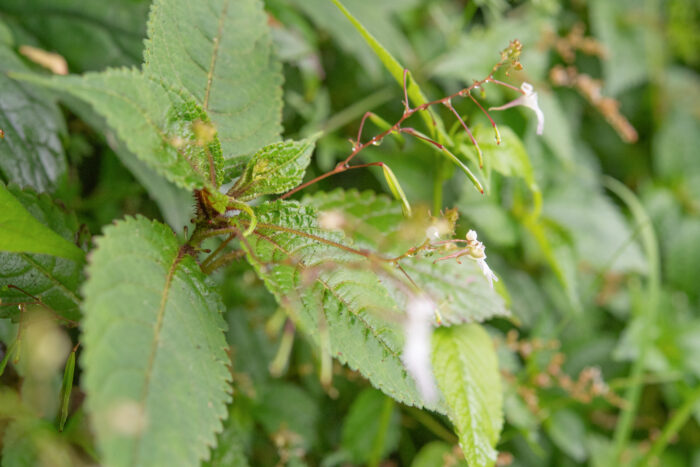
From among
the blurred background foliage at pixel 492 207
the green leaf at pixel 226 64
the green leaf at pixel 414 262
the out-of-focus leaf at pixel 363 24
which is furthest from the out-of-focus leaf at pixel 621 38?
the green leaf at pixel 226 64

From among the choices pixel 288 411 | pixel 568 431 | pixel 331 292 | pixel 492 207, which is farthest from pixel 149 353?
pixel 568 431

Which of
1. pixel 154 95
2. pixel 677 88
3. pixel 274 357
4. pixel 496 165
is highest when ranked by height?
pixel 154 95

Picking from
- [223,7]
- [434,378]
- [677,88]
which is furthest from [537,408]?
[677,88]

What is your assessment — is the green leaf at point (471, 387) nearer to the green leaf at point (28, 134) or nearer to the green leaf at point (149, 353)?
the green leaf at point (149, 353)

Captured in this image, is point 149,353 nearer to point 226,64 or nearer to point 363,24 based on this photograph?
point 226,64

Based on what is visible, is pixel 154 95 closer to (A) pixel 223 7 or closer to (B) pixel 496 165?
(A) pixel 223 7

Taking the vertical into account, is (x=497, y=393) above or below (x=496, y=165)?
below
